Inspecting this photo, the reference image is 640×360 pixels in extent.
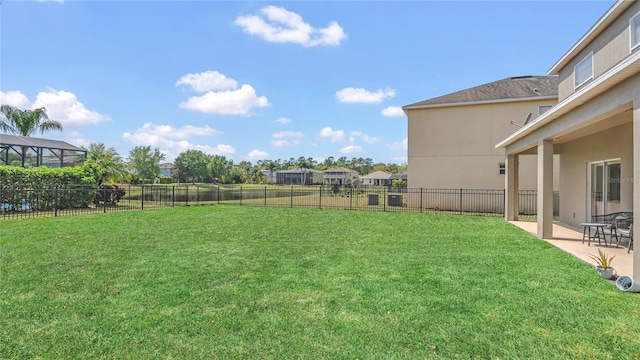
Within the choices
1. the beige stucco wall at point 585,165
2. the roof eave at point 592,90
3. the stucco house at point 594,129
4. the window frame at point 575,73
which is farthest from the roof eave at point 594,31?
the roof eave at point 592,90

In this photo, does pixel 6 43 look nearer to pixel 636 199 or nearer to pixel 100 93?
pixel 100 93

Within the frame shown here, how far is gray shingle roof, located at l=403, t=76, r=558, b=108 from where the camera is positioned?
1623cm

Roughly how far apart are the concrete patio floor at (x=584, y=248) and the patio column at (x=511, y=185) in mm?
2277

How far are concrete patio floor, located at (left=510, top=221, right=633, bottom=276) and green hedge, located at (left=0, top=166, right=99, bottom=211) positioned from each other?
16.0 metres

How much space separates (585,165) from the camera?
393 inches

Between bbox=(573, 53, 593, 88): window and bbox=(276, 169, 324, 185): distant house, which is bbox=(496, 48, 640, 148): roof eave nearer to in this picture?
bbox=(573, 53, 593, 88): window

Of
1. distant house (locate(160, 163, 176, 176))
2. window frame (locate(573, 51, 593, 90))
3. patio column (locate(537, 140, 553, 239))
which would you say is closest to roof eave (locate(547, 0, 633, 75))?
window frame (locate(573, 51, 593, 90))

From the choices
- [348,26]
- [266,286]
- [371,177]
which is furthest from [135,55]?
[371,177]

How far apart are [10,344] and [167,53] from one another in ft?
43.1

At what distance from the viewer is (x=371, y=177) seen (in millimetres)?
59719

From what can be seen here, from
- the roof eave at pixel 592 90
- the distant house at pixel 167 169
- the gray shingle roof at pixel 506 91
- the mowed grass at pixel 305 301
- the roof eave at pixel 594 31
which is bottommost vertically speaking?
the mowed grass at pixel 305 301

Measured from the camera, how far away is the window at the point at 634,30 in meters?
7.10

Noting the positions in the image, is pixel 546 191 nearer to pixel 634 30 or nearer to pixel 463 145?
pixel 634 30

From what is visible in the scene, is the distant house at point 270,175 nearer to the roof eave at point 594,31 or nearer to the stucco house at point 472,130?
the stucco house at point 472,130
